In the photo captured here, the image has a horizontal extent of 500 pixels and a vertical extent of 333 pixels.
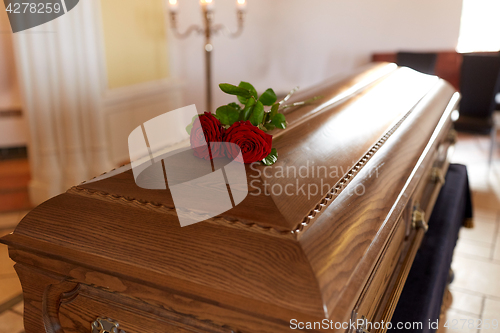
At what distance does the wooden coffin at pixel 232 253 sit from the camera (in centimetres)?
67

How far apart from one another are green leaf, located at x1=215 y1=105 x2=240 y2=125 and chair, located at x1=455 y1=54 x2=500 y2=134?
3.70m

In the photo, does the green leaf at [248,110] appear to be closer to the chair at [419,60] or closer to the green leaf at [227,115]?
the green leaf at [227,115]

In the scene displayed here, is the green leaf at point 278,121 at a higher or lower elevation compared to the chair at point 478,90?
higher

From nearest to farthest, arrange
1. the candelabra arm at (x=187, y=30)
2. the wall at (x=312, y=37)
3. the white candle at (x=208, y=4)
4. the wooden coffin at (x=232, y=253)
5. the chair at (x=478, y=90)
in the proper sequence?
the wooden coffin at (x=232, y=253)
the white candle at (x=208, y=4)
the candelabra arm at (x=187, y=30)
the chair at (x=478, y=90)
the wall at (x=312, y=37)

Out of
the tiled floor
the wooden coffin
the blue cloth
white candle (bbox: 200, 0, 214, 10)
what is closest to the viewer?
the wooden coffin

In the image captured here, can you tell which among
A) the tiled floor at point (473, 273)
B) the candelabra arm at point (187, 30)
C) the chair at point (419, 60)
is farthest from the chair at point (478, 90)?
the candelabra arm at point (187, 30)

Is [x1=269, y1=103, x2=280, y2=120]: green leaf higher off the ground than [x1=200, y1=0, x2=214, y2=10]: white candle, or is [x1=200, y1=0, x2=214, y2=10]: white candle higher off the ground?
[x1=200, y1=0, x2=214, y2=10]: white candle

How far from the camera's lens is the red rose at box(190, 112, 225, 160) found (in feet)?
3.12

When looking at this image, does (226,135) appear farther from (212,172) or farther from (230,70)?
(230,70)

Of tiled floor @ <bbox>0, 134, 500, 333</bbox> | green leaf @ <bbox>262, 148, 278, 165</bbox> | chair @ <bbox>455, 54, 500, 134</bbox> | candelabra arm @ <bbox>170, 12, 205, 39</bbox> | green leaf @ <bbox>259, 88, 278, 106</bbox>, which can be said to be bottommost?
tiled floor @ <bbox>0, 134, 500, 333</bbox>

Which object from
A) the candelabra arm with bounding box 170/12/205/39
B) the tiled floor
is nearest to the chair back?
the tiled floor

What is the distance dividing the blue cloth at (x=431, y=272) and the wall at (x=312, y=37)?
13.8 feet

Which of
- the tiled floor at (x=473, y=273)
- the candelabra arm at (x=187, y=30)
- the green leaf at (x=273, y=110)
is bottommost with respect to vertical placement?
the tiled floor at (x=473, y=273)

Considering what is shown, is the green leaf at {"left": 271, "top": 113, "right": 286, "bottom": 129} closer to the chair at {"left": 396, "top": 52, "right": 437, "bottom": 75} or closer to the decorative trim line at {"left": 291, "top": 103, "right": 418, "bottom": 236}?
the decorative trim line at {"left": 291, "top": 103, "right": 418, "bottom": 236}
